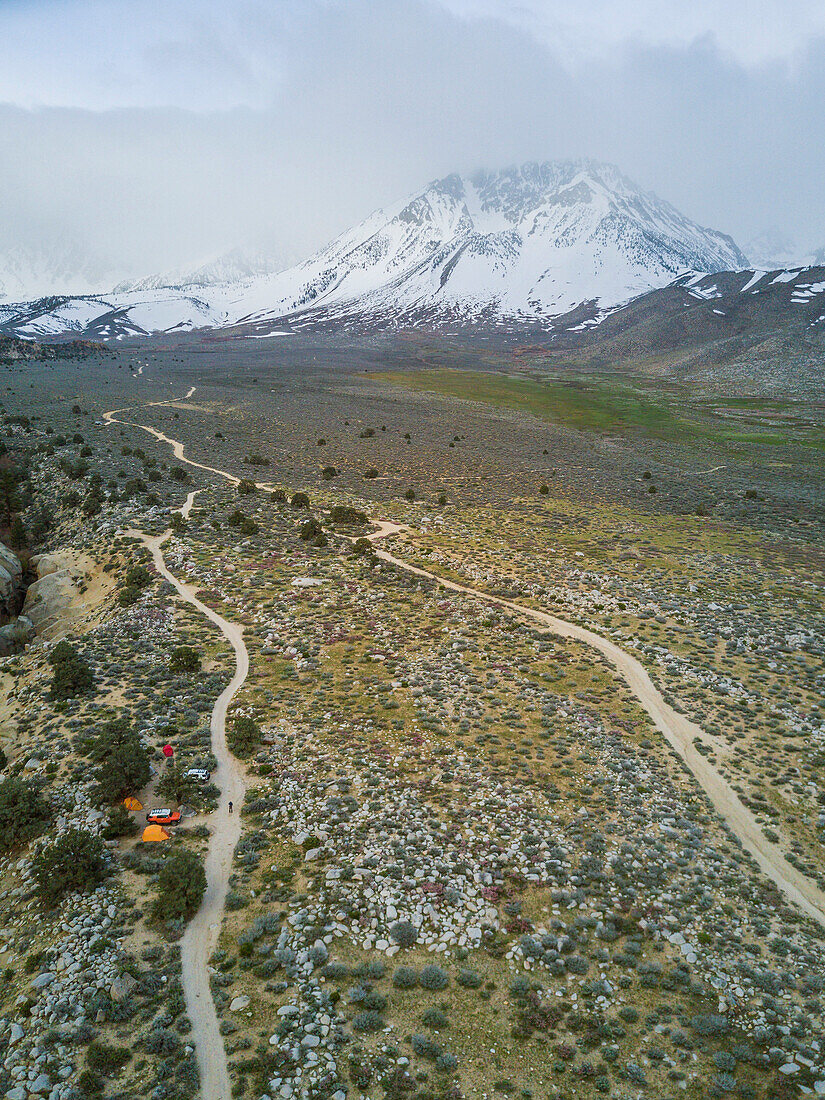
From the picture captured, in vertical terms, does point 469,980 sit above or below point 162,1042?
below

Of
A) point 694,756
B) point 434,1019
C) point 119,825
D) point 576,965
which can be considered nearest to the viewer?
point 434,1019

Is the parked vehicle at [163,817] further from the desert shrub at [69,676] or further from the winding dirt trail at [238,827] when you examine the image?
the desert shrub at [69,676]

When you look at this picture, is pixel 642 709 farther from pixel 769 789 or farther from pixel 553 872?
pixel 553 872

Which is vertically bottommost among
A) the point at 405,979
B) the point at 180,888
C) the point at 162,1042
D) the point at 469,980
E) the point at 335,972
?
the point at 469,980

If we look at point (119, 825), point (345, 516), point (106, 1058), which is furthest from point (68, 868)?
point (345, 516)

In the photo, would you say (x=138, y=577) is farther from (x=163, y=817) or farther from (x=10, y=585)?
(x=163, y=817)
